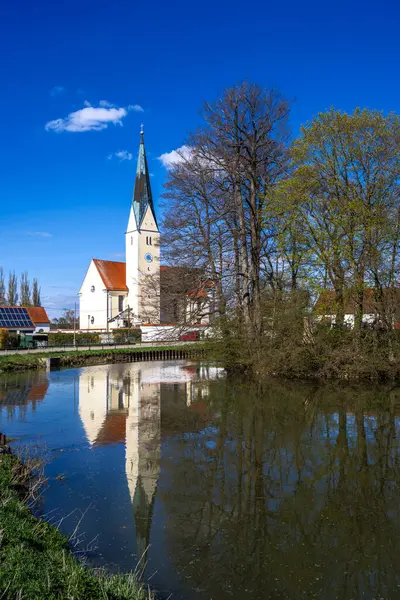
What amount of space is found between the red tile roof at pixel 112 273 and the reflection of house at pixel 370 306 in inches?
1693

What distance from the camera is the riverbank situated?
85.4 feet

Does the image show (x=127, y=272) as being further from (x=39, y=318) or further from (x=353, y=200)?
(x=353, y=200)

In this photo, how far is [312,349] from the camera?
20.2 m

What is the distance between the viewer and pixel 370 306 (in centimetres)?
2036

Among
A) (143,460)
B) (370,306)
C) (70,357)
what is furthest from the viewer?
(70,357)

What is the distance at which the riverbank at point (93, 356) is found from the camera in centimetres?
2602

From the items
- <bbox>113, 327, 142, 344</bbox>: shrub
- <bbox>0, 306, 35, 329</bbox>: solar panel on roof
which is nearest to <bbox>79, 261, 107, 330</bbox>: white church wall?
<bbox>113, 327, 142, 344</bbox>: shrub

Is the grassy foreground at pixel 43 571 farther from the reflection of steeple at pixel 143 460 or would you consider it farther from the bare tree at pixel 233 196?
the bare tree at pixel 233 196

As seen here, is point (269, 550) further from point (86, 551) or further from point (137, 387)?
point (137, 387)

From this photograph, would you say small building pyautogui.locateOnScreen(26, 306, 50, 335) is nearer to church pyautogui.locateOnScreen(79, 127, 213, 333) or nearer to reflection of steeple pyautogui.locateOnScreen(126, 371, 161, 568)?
church pyautogui.locateOnScreen(79, 127, 213, 333)

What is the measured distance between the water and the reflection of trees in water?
23 mm

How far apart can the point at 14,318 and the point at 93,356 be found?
13847mm

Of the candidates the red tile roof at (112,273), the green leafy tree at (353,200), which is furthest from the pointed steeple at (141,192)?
the green leafy tree at (353,200)

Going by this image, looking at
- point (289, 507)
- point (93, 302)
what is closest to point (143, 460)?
point (289, 507)
